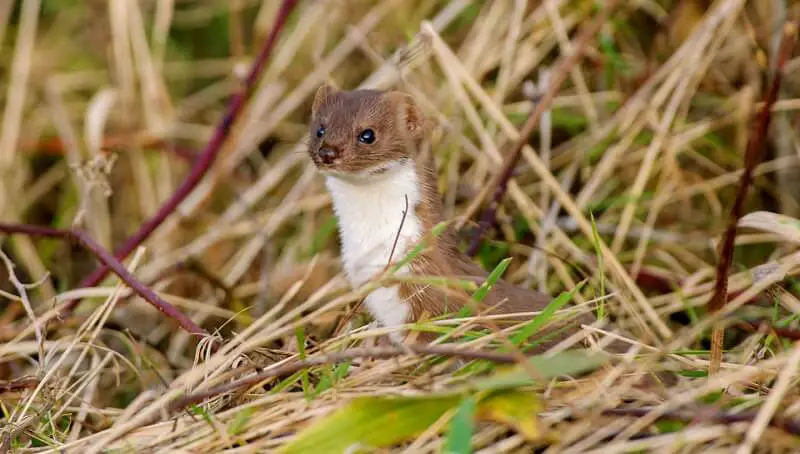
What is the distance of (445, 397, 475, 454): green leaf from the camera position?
1614 mm

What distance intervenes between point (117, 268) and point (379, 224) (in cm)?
64

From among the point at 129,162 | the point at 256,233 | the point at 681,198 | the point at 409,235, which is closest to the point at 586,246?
the point at 681,198

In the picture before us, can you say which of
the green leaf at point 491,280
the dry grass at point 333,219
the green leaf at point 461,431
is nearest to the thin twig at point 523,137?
the dry grass at point 333,219

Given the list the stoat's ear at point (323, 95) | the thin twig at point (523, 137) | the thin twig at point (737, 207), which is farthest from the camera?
the thin twig at point (523, 137)

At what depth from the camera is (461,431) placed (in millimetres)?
1630

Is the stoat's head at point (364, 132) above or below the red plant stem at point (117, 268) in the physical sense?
above

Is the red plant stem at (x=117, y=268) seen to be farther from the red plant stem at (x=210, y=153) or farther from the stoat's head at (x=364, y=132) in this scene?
the stoat's head at (x=364, y=132)

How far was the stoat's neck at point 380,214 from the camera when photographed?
2471mm

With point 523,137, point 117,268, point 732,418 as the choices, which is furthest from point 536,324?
point 117,268

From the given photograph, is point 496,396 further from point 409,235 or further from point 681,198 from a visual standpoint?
point 681,198

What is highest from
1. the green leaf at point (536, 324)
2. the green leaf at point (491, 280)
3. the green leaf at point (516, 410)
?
the green leaf at point (491, 280)

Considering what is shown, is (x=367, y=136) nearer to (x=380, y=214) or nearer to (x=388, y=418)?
(x=380, y=214)

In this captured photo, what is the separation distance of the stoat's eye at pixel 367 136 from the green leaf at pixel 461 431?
968mm

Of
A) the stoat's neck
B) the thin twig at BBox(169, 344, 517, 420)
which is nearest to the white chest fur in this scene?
the stoat's neck
